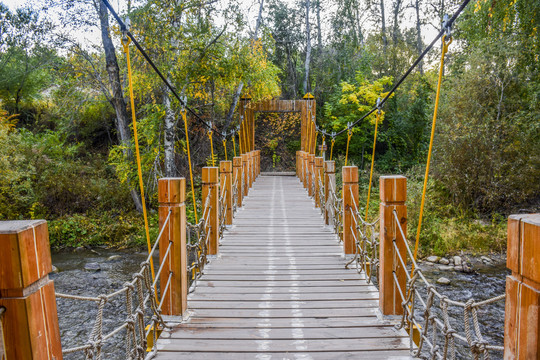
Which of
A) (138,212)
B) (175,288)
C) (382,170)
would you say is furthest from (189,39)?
(382,170)

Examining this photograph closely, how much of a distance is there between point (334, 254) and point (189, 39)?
6.03 meters

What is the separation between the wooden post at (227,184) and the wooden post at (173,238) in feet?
7.96

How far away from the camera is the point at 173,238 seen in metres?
2.50

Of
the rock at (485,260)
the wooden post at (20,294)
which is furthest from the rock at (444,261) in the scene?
the wooden post at (20,294)

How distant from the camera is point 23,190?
405 inches

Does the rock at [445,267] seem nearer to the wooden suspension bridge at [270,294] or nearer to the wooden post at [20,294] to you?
the wooden suspension bridge at [270,294]

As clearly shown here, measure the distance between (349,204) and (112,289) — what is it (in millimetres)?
4760

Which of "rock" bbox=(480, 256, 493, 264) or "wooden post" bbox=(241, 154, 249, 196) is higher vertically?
"wooden post" bbox=(241, 154, 249, 196)

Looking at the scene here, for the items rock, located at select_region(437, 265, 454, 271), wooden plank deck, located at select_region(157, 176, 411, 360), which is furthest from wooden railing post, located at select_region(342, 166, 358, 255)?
rock, located at select_region(437, 265, 454, 271)

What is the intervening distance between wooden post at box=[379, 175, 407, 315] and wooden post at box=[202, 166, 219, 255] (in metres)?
1.99

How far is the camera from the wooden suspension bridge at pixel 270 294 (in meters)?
1.06

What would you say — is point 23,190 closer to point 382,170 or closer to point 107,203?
point 107,203

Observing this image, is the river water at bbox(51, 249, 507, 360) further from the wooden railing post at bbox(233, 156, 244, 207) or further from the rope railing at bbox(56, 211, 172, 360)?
Answer: the rope railing at bbox(56, 211, 172, 360)

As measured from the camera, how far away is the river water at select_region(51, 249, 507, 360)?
16.5 ft
